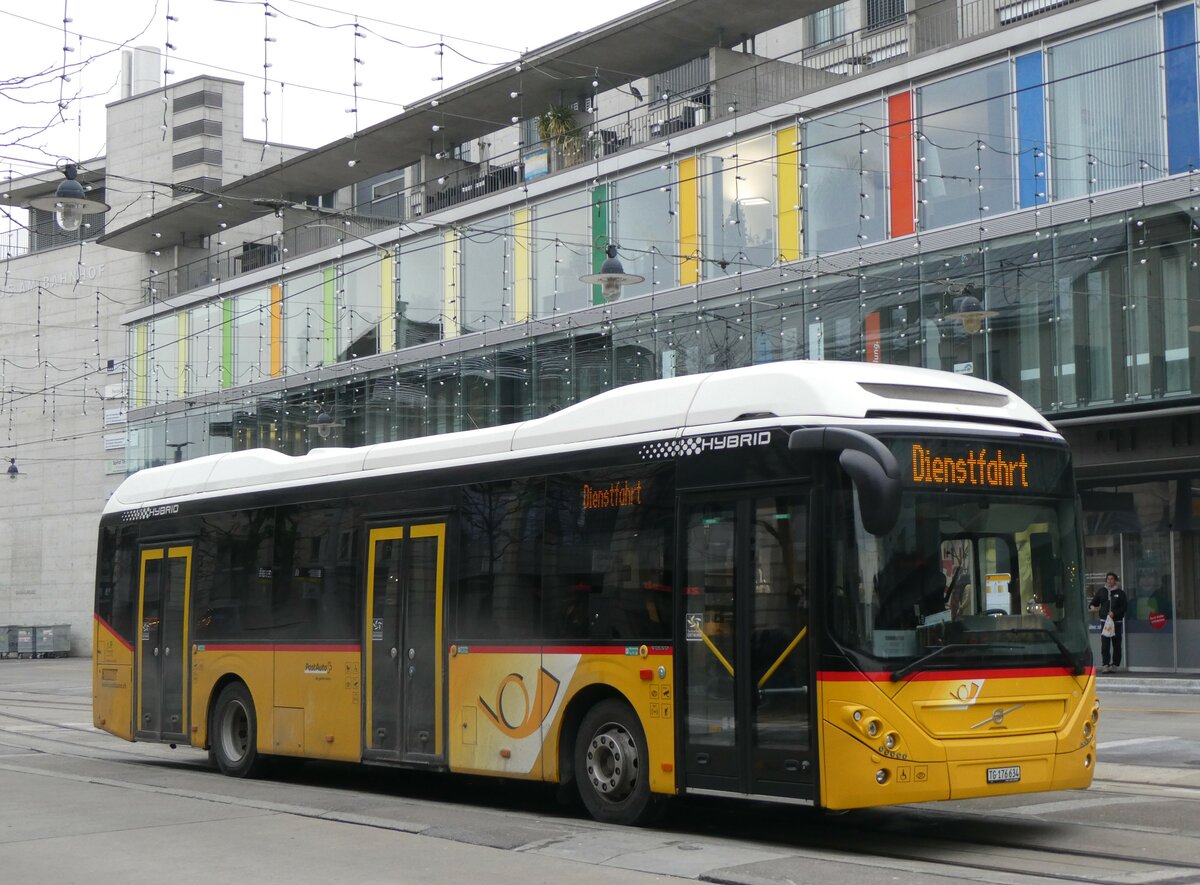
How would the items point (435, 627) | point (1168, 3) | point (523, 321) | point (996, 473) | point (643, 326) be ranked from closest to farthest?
point (996, 473) → point (435, 627) → point (1168, 3) → point (643, 326) → point (523, 321)

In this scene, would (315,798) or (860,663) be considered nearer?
(860,663)

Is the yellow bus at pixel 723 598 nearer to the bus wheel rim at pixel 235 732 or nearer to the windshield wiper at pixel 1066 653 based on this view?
the windshield wiper at pixel 1066 653

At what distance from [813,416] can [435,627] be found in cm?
454

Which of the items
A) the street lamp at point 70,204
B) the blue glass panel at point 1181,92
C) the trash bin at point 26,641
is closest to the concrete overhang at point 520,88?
the street lamp at point 70,204

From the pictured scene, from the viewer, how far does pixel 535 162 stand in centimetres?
3716

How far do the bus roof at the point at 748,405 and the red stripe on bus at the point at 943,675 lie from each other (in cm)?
166

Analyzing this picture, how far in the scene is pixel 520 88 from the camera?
38250 mm

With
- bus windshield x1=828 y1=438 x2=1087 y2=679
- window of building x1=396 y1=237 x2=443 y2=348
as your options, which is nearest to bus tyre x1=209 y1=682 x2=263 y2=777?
bus windshield x1=828 y1=438 x2=1087 y2=679

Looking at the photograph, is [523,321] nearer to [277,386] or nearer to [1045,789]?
[277,386]

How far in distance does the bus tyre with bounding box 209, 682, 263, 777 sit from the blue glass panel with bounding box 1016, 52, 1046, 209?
1657 cm

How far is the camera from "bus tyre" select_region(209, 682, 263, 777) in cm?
1603

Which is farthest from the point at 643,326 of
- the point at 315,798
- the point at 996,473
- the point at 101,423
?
the point at 101,423

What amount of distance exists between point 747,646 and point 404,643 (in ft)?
14.2

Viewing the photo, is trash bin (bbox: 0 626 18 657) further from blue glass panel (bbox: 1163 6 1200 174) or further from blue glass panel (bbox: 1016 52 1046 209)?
blue glass panel (bbox: 1163 6 1200 174)
